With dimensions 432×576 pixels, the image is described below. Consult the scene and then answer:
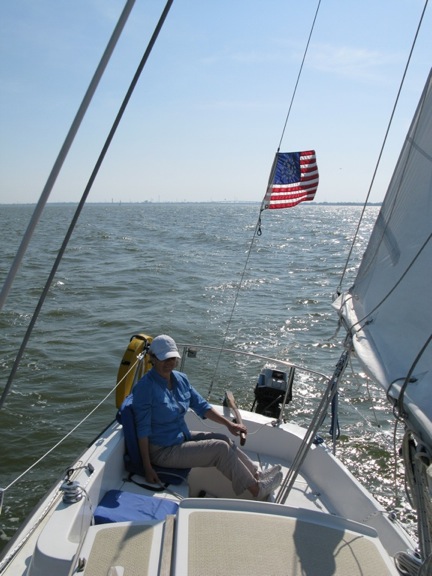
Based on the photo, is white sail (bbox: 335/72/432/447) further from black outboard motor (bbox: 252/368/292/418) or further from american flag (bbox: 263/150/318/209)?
american flag (bbox: 263/150/318/209)

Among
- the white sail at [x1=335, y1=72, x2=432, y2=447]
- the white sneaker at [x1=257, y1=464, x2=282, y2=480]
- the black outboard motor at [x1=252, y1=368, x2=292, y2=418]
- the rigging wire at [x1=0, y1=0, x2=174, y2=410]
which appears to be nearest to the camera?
the rigging wire at [x1=0, y1=0, x2=174, y2=410]

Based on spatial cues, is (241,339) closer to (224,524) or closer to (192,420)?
(192,420)

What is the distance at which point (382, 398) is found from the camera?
8.88 metres

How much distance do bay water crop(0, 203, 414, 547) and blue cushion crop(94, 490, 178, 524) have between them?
1.84ft

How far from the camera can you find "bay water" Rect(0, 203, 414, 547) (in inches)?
255

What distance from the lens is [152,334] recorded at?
1138 cm

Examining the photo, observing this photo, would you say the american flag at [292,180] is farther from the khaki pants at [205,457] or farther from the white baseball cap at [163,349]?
the khaki pants at [205,457]

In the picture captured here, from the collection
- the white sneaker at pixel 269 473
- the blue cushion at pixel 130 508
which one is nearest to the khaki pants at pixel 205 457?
the white sneaker at pixel 269 473

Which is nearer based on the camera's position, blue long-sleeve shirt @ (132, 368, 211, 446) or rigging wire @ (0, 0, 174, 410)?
rigging wire @ (0, 0, 174, 410)

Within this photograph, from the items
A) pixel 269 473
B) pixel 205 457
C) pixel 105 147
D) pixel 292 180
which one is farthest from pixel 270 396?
pixel 105 147

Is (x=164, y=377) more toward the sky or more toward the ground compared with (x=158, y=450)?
more toward the sky

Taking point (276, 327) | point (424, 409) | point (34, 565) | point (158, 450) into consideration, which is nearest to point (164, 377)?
point (158, 450)

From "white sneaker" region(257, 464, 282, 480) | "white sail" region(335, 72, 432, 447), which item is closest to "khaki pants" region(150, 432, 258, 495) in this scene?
"white sneaker" region(257, 464, 282, 480)

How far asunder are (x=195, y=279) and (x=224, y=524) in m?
16.4
